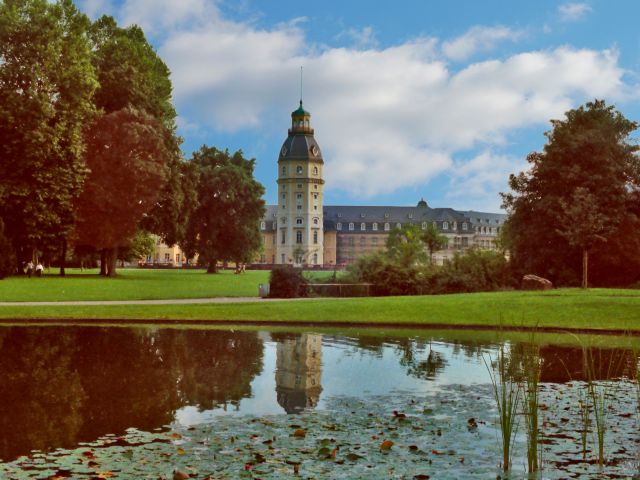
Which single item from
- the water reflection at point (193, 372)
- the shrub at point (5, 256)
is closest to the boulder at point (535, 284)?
the water reflection at point (193, 372)

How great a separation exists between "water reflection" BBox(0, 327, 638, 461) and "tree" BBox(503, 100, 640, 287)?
2501 centimetres

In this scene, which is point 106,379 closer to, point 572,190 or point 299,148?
point 572,190

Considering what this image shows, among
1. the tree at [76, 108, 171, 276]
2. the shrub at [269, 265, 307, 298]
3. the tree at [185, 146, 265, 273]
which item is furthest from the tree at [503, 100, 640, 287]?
the tree at [185, 146, 265, 273]

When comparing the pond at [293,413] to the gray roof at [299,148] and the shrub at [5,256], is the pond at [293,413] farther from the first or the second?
the gray roof at [299,148]

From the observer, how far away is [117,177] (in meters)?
46.7

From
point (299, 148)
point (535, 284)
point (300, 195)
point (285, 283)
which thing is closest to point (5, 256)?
point (285, 283)

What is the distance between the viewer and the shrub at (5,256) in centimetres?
4194

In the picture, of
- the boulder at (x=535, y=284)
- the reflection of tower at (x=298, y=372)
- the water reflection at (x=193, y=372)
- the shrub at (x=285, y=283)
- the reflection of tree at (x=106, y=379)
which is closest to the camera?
the reflection of tree at (x=106, y=379)

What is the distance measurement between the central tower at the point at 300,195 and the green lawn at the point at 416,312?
142 m

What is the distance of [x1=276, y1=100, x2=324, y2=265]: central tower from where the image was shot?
170m

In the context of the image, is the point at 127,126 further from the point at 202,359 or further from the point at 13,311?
the point at 202,359

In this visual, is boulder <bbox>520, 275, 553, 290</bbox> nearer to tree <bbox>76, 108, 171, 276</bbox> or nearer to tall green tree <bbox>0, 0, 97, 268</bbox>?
tree <bbox>76, 108, 171, 276</bbox>

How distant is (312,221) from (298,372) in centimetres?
15894

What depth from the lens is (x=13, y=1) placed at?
1692 inches
